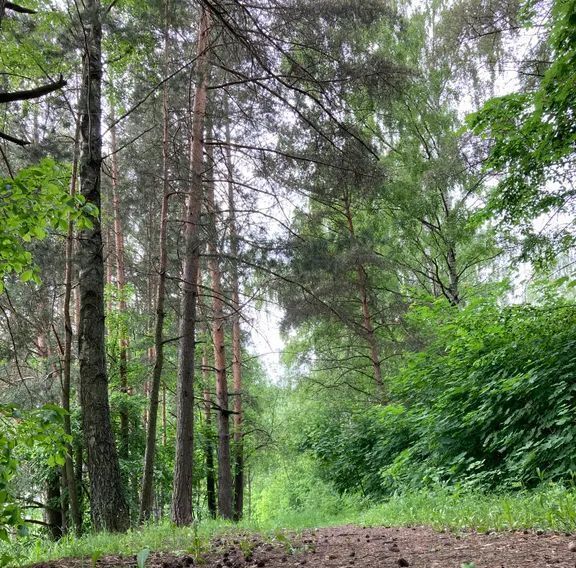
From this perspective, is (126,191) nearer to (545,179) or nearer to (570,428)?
(545,179)

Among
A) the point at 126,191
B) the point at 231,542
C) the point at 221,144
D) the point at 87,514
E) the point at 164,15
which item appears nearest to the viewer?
the point at 231,542

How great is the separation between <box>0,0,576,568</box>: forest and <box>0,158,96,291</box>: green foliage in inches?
0.7

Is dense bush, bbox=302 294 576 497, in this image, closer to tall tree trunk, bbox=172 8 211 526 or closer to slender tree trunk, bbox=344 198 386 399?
slender tree trunk, bbox=344 198 386 399

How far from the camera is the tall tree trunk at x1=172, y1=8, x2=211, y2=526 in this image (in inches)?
300

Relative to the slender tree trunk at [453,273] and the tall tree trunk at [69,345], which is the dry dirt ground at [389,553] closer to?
the tall tree trunk at [69,345]

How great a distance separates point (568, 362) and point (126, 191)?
892cm

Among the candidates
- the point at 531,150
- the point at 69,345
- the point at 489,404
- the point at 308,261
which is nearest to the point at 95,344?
the point at 69,345

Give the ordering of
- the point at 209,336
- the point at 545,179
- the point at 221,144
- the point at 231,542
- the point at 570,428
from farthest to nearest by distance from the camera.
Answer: the point at 209,336
the point at 221,144
the point at 545,179
the point at 570,428
the point at 231,542

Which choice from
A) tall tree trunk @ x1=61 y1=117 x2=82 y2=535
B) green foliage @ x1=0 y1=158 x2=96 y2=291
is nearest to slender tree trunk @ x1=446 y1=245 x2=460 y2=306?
tall tree trunk @ x1=61 y1=117 x2=82 y2=535

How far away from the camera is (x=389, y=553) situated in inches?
122

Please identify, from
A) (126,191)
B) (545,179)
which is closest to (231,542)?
(545,179)

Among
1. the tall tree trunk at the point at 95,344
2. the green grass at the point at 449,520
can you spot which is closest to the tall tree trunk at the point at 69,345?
the tall tree trunk at the point at 95,344

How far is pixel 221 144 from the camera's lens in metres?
8.18

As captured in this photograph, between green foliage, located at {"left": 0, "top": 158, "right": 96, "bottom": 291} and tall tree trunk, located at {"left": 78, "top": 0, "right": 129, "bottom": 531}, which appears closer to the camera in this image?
green foliage, located at {"left": 0, "top": 158, "right": 96, "bottom": 291}
